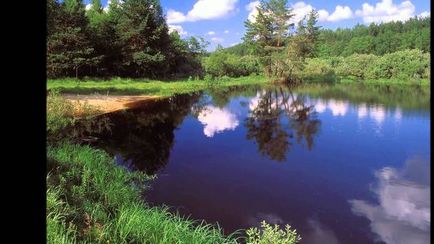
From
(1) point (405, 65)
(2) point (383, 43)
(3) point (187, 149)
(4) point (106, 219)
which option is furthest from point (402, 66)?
(4) point (106, 219)

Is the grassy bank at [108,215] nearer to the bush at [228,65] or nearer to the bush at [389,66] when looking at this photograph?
the bush at [228,65]

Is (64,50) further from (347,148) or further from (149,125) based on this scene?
(347,148)

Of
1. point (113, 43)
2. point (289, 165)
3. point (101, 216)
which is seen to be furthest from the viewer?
point (113, 43)

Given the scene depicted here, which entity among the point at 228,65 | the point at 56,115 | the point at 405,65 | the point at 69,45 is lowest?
the point at 56,115

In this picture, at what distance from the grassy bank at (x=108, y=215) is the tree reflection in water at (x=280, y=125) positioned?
247 inches

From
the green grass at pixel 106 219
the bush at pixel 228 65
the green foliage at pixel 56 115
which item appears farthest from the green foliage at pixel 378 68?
the green grass at pixel 106 219

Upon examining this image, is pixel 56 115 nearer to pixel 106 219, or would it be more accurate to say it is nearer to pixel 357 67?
pixel 106 219

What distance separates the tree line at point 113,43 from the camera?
36188 mm

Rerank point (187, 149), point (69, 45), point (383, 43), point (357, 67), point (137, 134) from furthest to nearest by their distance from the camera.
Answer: point (383, 43)
point (357, 67)
point (69, 45)
point (137, 134)
point (187, 149)

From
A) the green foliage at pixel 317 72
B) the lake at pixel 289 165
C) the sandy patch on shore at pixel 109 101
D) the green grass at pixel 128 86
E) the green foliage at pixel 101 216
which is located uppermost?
the green foliage at pixel 317 72

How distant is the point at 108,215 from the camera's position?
7.41 m

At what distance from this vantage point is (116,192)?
27.3ft

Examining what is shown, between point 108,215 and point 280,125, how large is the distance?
1437 cm
